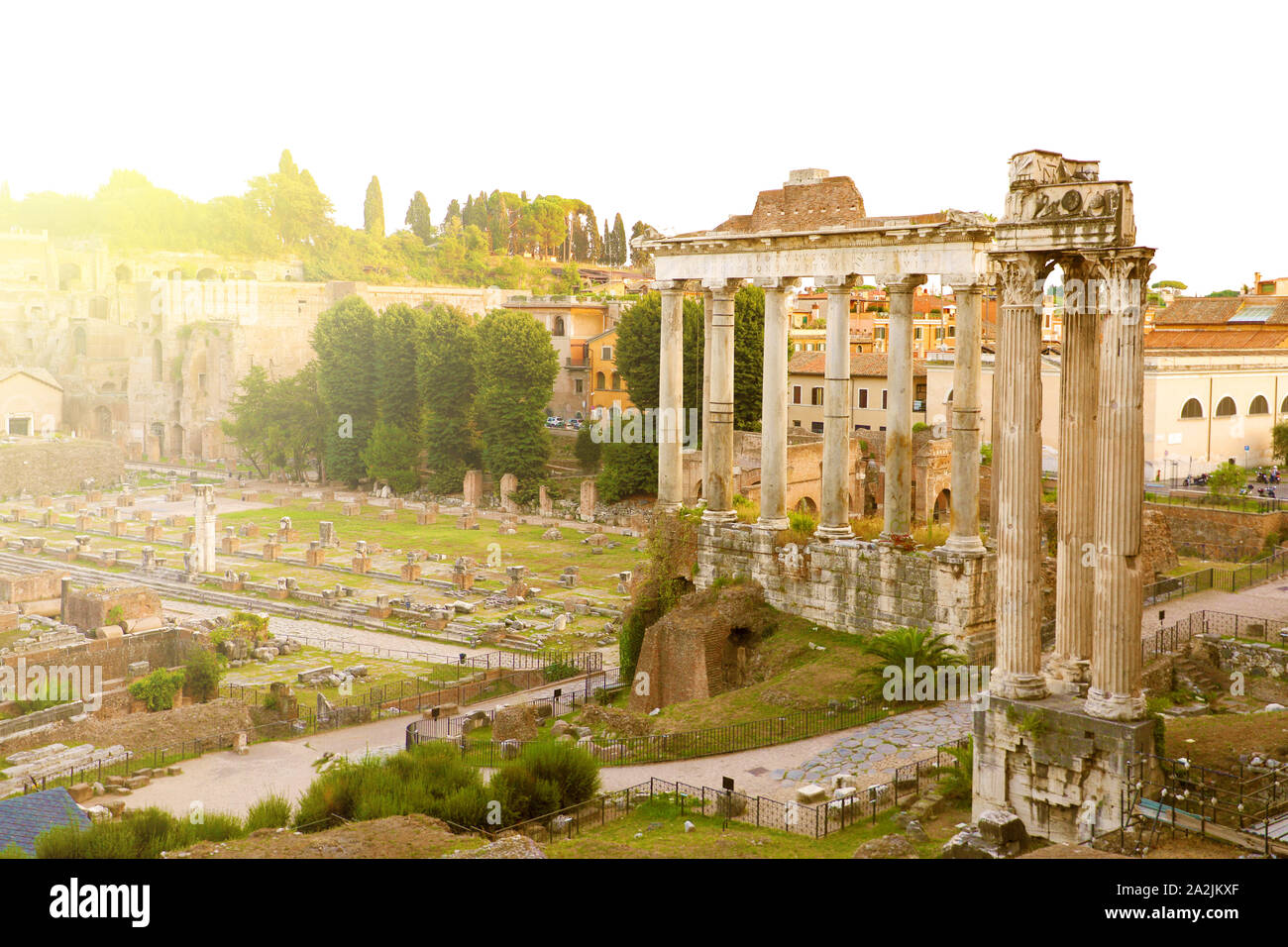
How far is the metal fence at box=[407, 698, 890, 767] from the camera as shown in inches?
630

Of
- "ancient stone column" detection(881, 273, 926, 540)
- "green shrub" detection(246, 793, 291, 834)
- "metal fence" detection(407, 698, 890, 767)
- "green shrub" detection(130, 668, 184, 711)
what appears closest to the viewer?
"green shrub" detection(246, 793, 291, 834)

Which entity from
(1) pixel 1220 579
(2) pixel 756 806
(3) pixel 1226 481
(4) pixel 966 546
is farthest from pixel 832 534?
(3) pixel 1226 481

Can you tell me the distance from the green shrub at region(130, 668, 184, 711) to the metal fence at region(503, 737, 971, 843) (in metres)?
10.6

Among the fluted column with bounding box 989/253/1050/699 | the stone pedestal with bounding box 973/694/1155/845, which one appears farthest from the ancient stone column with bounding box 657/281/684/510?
the stone pedestal with bounding box 973/694/1155/845

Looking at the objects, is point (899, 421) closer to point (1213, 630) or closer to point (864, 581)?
point (864, 581)

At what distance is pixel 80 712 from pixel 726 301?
12167mm

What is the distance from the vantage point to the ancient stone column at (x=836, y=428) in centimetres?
1955

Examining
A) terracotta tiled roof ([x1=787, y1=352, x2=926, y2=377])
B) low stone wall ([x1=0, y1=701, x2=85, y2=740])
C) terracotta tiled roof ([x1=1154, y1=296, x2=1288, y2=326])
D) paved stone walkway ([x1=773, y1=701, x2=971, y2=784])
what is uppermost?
terracotta tiled roof ([x1=1154, y1=296, x2=1288, y2=326])

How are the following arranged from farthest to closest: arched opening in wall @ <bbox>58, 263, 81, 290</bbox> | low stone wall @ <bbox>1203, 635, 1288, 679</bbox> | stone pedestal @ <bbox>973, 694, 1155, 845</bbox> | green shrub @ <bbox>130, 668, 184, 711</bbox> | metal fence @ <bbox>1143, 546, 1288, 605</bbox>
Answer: arched opening in wall @ <bbox>58, 263, 81, 290</bbox> < metal fence @ <bbox>1143, 546, 1288, 605</bbox> < green shrub @ <bbox>130, 668, 184, 711</bbox> < low stone wall @ <bbox>1203, 635, 1288, 679</bbox> < stone pedestal @ <bbox>973, 694, 1155, 845</bbox>

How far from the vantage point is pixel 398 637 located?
2778 cm

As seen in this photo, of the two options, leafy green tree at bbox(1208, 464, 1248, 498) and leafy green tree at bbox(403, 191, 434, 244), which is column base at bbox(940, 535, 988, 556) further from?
leafy green tree at bbox(403, 191, 434, 244)

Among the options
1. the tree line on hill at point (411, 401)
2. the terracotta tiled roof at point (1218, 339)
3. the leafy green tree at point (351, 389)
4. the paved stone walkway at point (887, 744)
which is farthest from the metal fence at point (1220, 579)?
the leafy green tree at point (351, 389)
